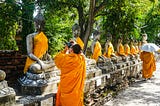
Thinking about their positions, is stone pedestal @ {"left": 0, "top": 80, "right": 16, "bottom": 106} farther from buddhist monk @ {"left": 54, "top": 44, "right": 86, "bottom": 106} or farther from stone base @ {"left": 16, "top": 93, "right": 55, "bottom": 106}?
buddhist monk @ {"left": 54, "top": 44, "right": 86, "bottom": 106}

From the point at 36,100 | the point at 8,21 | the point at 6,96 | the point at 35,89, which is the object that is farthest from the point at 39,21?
the point at 8,21

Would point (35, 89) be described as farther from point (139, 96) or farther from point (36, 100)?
point (139, 96)

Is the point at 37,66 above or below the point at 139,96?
above

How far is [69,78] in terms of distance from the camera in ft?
21.1

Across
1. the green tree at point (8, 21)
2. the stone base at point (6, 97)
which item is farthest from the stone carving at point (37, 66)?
the green tree at point (8, 21)

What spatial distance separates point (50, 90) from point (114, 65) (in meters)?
5.22

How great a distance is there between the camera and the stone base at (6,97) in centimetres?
419

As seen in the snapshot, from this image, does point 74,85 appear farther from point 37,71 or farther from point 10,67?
point 10,67

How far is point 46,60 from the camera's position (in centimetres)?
690

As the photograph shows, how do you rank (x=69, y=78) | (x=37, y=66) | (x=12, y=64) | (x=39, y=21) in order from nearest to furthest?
1. (x=37, y=66)
2. (x=39, y=21)
3. (x=69, y=78)
4. (x=12, y=64)

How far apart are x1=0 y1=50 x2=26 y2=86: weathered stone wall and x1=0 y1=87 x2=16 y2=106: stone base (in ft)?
9.62

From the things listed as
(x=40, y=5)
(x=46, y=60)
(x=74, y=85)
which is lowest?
(x=74, y=85)

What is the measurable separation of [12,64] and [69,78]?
1.90 metres

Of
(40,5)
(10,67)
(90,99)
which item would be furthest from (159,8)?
(10,67)
